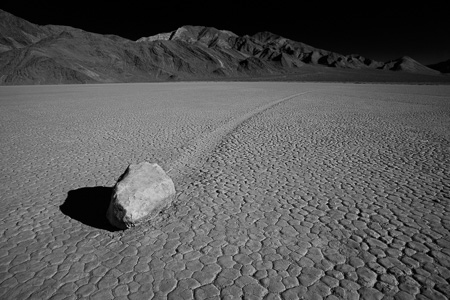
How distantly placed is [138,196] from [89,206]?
1315mm

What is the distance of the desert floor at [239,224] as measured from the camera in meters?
3.03

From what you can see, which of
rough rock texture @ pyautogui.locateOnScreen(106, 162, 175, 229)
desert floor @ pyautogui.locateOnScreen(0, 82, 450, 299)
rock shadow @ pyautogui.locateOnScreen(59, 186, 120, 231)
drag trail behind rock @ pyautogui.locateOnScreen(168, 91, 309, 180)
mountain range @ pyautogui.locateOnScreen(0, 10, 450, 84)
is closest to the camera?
desert floor @ pyautogui.locateOnScreen(0, 82, 450, 299)

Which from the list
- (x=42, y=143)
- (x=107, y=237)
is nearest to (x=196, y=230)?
(x=107, y=237)

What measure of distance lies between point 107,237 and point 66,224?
2.81ft

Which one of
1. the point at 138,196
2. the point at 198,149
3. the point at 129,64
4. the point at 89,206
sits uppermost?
the point at 129,64

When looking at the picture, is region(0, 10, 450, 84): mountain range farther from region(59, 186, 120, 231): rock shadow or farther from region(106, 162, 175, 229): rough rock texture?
region(106, 162, 175, 229): rough rock texture

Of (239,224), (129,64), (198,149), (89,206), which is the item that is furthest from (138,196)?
(129,64)

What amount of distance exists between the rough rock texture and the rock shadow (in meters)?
0.29

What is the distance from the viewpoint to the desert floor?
119 inches

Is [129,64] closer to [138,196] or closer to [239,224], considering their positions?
[138,196]

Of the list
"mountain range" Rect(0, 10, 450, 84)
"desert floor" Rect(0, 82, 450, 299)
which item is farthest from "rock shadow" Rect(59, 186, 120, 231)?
"mountain range" Rect(0, 10, 450, 84)

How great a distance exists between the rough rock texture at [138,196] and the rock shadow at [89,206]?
29cm

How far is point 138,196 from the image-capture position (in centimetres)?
414

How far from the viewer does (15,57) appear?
88062 mm
